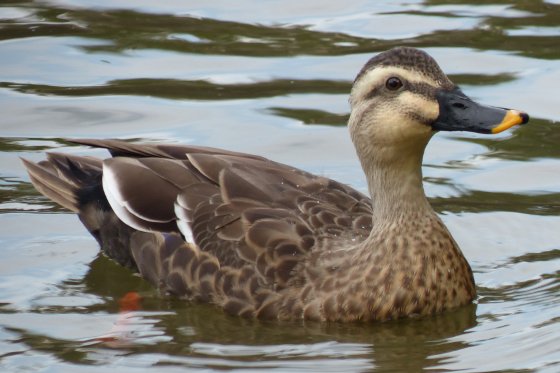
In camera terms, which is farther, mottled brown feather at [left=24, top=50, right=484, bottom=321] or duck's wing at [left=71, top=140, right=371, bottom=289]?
duck's wing at [left=71, top=140, right=371, bottom=289]

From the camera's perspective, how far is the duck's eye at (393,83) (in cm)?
802

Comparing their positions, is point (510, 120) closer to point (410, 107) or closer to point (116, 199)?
point (410, 107)

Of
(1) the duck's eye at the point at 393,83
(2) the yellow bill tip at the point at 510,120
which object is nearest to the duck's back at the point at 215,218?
(1) the duck's eye at the point at 393,83

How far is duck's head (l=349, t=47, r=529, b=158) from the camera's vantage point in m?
7.86

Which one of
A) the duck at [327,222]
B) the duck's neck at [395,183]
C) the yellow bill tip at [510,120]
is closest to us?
the yellow bill tip at [510,120]

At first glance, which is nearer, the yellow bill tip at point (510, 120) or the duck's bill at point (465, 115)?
the yellow bill tip at point (510, 120)

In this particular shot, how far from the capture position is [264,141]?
1098 cm

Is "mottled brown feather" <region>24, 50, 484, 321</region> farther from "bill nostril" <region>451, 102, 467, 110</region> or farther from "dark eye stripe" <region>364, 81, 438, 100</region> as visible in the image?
"bill nostril" <region>451, 102, 467, 110</region>

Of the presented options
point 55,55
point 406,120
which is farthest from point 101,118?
point 406,120

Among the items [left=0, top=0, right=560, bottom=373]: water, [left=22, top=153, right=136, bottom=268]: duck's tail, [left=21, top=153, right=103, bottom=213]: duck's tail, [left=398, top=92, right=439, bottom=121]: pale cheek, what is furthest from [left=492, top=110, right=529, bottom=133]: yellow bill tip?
[left=21, top=153, right=103, bottom=213]: duck's tail

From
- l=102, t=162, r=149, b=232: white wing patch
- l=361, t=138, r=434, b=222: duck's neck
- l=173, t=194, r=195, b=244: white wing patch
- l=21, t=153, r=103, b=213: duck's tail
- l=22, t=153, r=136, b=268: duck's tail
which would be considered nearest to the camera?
l=361, t=138, r=434, b=222: duck's neck

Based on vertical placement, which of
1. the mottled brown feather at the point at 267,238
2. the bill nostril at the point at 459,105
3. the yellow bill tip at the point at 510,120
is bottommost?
the mottled brown feather at the point at 267,238

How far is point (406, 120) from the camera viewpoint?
26.1 feet

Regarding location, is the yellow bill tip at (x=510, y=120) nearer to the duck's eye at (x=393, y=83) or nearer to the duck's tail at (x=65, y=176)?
the duck's eye at (x=393, y=83)
